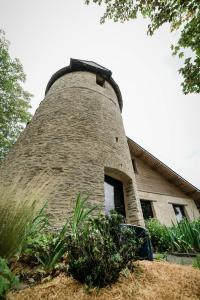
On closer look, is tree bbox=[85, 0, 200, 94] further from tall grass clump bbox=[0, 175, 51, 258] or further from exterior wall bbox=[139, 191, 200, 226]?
exterior wall bbox=[139, 191, 200, 226]

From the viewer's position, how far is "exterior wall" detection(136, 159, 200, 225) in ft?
32.6

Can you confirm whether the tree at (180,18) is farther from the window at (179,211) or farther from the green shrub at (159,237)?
the window at (179,211)

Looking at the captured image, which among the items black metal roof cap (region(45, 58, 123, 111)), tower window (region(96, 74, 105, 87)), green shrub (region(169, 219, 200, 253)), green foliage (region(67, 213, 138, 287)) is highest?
black metal roof cap (region(45, 58, 123, 111))

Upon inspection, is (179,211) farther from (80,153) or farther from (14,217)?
(14,217)

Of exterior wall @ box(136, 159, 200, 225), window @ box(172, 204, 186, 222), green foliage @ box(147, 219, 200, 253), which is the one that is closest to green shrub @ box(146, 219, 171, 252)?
green foliage @ box(147, 219, 200, 253)

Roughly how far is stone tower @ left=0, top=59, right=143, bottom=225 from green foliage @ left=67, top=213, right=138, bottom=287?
1.80 m

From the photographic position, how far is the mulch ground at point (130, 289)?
216 centimetres

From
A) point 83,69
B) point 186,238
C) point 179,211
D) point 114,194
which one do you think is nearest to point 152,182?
point 179,211

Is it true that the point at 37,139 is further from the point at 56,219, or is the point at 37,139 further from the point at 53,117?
the point at 56,219

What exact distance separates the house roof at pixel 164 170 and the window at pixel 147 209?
261 centimetres

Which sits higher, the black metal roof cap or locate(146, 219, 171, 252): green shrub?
the black metal roof cap

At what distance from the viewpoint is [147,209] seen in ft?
32.1

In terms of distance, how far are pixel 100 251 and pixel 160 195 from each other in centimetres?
883

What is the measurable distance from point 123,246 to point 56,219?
2.09 meters
